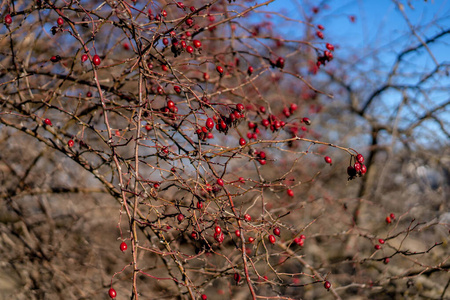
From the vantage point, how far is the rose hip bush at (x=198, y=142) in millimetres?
1711

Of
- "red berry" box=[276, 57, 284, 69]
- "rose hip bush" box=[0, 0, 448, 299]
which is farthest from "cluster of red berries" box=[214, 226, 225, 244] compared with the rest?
"red berry" box=[276, 57, 284, 69]

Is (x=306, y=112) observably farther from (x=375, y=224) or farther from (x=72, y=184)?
(x=72, y=184)

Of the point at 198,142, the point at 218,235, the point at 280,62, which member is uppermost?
the point at 280,62

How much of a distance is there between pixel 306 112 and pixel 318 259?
198 centimetres

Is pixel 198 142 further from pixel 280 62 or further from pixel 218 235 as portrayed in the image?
pixel 280 62

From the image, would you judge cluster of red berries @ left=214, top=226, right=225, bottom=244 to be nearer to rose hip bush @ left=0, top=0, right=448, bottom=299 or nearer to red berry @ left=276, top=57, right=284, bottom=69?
rose hip bush @ left=0, top=0, right=448, bottom=299

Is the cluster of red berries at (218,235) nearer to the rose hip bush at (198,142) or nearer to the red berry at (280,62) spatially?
the rose hip bush at (198,142)

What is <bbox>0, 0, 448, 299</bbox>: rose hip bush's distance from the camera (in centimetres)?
171

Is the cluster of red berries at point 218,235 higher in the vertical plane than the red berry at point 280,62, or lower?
lower

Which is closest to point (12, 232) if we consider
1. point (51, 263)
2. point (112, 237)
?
point (51, 263)

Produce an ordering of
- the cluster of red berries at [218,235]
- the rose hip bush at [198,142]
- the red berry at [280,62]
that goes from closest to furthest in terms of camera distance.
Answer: the cluster of red berries at [218,235], the rose hip bush at [198,142], the red berry at [280,62]

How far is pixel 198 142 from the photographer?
1624 millimetres

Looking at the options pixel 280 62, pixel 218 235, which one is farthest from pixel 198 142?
pixel 280 62

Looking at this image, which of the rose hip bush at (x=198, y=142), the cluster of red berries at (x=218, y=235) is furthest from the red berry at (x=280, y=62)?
the cluster of red berries at (x=218, y=235)
